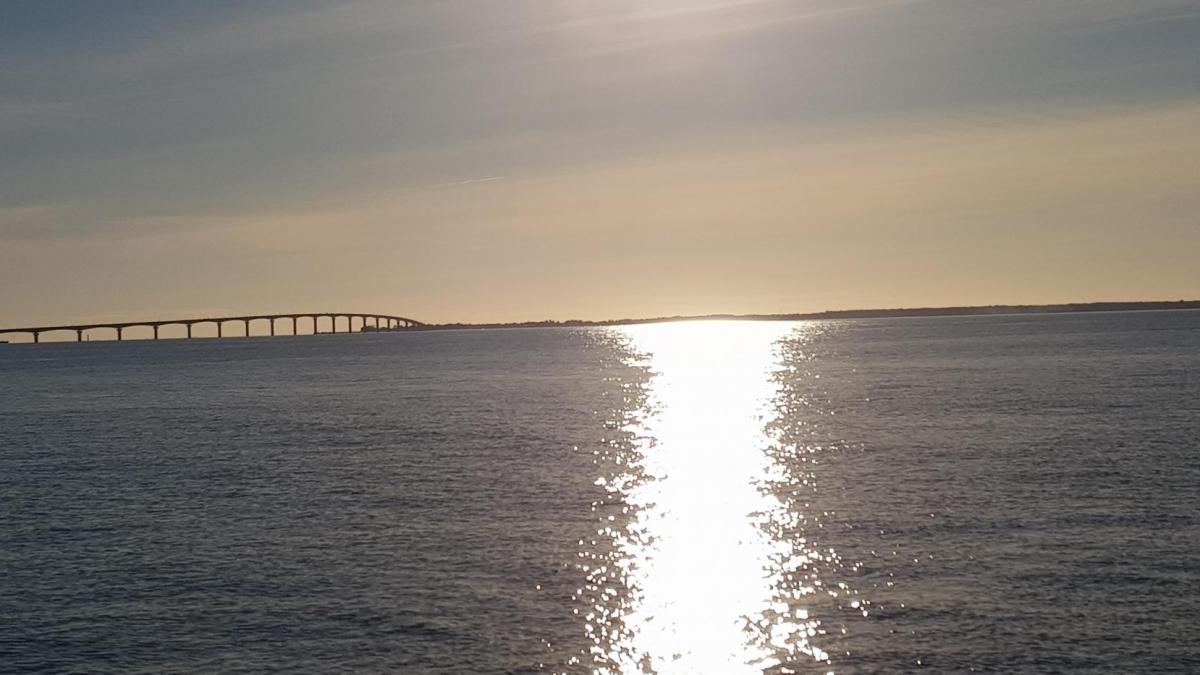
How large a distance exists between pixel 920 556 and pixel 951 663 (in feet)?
32.4

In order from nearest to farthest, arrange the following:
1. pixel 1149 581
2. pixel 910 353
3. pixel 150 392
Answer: pixel 1149 581
pixel 150 392
pixel 910 353

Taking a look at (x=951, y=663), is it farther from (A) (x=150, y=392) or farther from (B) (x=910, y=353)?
(B) (x=910, y=353)

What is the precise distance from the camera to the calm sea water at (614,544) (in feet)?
85.7

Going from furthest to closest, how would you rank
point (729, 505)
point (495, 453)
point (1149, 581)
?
point (495, 453)
point (729, 505)
point (1149, 581)

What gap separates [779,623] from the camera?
2773 centimetres

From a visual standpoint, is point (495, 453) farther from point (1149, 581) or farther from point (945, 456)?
point (1149, 581)

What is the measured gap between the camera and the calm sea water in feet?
85.7

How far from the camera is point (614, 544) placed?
37.3 m

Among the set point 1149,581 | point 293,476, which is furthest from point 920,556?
point 293,476

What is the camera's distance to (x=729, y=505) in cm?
4544

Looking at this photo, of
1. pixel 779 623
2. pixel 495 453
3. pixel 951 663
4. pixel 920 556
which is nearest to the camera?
pixel 951 663

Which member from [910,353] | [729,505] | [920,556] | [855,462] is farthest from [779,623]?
[910,353]

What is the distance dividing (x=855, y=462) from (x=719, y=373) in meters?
115

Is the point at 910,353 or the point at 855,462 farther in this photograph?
the point at 910,353
